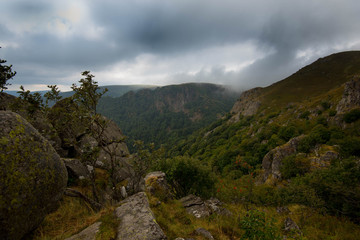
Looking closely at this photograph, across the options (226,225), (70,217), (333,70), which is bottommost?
(226,225)

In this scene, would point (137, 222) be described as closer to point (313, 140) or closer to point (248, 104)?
point (313, 140)

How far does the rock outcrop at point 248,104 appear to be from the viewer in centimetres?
13957

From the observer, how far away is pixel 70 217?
21.9ft

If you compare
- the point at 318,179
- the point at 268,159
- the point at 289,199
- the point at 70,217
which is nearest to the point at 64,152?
the point at 70,217

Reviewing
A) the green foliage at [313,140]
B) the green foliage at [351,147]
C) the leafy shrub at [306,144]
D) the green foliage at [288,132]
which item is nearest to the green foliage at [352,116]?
the green foliage at [313,140]

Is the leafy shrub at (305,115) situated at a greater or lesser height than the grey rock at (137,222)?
lesser

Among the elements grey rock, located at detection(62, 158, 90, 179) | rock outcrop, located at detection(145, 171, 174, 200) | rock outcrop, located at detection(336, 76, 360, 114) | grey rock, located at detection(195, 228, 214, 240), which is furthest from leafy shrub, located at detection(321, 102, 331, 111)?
grey rock, located at detection(62, 158, 90, 179)

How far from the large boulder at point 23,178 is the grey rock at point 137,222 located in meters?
2.58

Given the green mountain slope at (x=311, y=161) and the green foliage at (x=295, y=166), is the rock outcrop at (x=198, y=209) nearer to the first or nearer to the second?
the green mountain slope at (x=311, y=161)

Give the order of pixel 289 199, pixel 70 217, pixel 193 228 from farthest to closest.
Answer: pixel 289 199 → pixel 193 228 → pixel 70 217

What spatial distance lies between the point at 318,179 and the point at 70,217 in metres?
27.5

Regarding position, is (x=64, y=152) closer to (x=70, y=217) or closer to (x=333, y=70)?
(x=70, y=217)

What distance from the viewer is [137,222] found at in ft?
18.4

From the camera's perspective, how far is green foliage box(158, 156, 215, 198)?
63.4 feet
